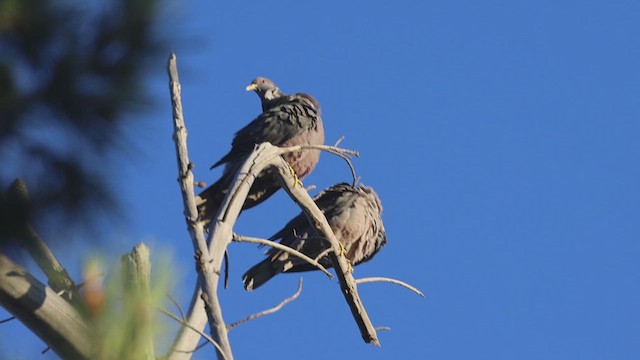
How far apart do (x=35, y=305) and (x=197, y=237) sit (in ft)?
3.16

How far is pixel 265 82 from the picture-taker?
8.45 m

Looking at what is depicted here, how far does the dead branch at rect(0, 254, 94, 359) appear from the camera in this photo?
2.49 m

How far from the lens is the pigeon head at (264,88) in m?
8.33

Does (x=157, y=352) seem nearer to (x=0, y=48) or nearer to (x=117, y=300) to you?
(x=117, y=300)

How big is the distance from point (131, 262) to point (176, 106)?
1.16 meters

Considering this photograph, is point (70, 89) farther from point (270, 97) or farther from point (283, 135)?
point (270, 97)

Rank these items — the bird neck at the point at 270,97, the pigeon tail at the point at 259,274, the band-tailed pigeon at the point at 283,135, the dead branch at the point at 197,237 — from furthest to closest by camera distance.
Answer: the bird neck at the point at 270,97
the band-tailed pigeon at the point at 283,135
the pigeon tail at the point at 259,274
the dead branch at the point at 197,237

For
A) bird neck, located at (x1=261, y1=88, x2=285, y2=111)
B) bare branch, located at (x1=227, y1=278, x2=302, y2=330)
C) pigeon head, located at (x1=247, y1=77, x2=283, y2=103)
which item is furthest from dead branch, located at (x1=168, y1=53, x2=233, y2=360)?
pigeon head, located at (x1=247, y1=77, x2=283, y2=103)

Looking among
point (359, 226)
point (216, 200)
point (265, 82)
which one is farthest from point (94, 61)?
point (265, 82)

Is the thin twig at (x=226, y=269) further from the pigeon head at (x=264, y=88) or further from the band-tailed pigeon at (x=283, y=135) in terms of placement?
the pigeon head at (x=264, y=88)

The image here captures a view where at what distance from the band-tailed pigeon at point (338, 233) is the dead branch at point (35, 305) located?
3.73m

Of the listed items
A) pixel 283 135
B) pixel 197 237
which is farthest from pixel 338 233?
pixel 197 237

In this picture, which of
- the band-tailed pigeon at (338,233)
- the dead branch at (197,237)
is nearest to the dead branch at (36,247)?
the dead branch at (197,237)

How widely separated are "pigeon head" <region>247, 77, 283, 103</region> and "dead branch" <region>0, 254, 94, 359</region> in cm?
578
